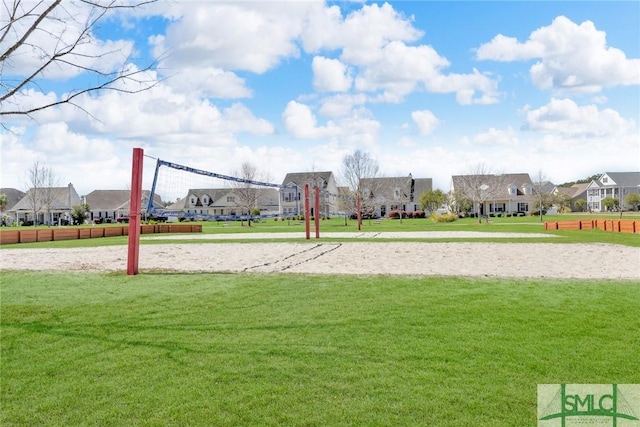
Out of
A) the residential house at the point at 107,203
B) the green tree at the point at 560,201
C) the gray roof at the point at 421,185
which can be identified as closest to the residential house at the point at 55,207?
the residential house at the point at 107,203

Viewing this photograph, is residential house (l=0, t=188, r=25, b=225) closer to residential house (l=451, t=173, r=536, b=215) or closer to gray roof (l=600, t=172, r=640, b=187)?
residential house (l=451, t=173, r=536, b=215)

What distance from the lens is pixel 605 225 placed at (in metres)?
27.6

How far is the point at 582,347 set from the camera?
5070 mm

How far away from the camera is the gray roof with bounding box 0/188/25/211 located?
8756cm

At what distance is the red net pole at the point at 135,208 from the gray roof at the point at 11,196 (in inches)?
3465

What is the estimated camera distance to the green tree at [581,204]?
88.2 meters

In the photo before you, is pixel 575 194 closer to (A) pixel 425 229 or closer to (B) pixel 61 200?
(A) pixel 425 229

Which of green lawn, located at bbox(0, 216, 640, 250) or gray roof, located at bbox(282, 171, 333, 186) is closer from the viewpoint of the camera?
green lawn, located at bbox(0, 216, 640, 250)

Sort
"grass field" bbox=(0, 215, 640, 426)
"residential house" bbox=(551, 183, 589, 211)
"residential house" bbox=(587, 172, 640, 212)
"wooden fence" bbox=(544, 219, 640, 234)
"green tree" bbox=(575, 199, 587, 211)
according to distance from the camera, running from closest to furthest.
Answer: "grass field" bbox=(0, 215, 640, 426) < "wooden fence" bbox=(544, 219, 640, 234) < "residential house" bbox=(587, 172, 640, 212) < "green tree" bbox=(575, 199, 587, 211) < "residential house" bbox=(551, 183, 589, 211)

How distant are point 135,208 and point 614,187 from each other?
92.1 metres

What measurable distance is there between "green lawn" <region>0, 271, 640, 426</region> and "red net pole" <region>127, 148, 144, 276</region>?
240 cm

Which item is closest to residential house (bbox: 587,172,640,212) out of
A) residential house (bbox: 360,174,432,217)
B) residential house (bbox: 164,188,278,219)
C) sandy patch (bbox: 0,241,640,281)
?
residential house (bbox: 360,174,432,217)

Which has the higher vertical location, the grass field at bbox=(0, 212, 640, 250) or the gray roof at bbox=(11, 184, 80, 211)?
the gray roof at bbox=(11, 184, 80, 211)

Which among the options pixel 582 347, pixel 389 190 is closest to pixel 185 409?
pixel 582 347
